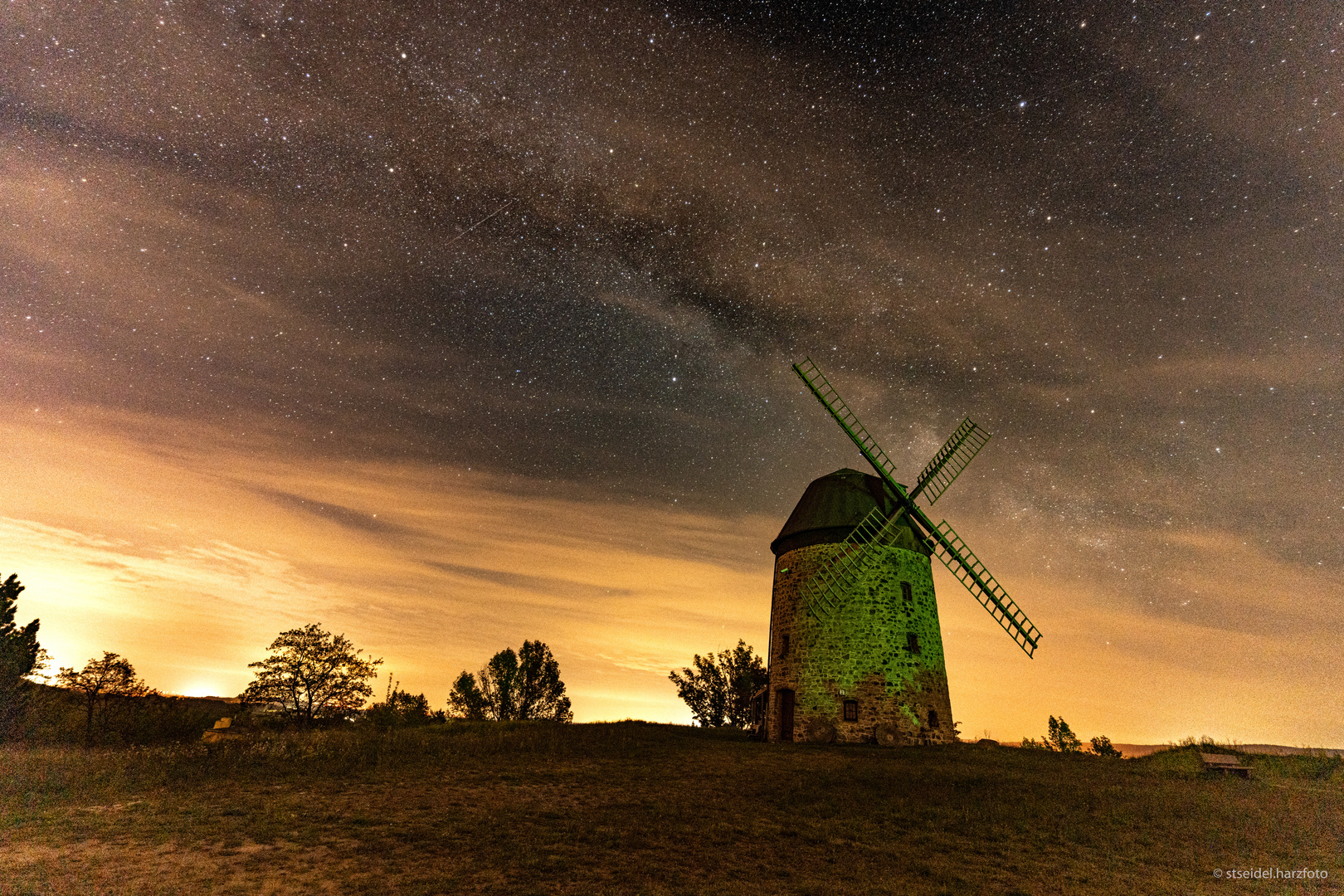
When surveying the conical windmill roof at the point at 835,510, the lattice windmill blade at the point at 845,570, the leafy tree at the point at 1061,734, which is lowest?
the leafy tree at the point at 1061,734

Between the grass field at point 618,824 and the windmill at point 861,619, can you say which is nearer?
the grass field at point 618,824

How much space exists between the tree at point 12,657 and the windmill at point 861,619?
3005cm

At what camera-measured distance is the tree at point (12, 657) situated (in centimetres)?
2348

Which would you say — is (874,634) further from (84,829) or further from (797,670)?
(84,829)

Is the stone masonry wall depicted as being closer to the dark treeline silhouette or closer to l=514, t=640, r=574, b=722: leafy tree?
the dark treeline silhouette

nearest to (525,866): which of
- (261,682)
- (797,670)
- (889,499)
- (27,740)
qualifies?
(797,670)

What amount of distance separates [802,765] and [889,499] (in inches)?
529

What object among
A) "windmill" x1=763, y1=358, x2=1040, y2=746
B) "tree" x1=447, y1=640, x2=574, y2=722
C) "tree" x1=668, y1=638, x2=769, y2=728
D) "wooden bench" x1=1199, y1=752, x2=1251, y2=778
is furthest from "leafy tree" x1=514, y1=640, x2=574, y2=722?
"wooden bench" x1=1199, y1=752, x2=1251, y2=778

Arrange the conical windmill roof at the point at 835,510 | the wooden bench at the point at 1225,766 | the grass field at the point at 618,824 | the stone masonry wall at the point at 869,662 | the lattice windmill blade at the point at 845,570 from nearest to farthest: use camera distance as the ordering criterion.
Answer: the grass field at the point at 618,824 → the wooden bench at the point at 1225,766 → the stone masonry wall at the point at 869,662 → the lattice windmill blade at the point at 845,570 → the conical windmill roof at the point at 835,510

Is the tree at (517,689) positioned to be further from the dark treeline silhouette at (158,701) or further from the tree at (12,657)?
the tree at (12,657)

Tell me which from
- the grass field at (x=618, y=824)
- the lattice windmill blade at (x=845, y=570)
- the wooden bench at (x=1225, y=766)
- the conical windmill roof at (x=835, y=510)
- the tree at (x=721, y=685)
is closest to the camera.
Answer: the grass field at (x=618, y=824)

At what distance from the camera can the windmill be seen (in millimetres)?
23516

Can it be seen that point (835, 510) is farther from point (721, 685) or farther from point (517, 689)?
point (517, 689)

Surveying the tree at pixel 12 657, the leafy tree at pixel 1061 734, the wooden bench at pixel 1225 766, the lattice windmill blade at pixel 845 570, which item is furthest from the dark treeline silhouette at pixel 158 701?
the leafy tree at pixel 1061 734
